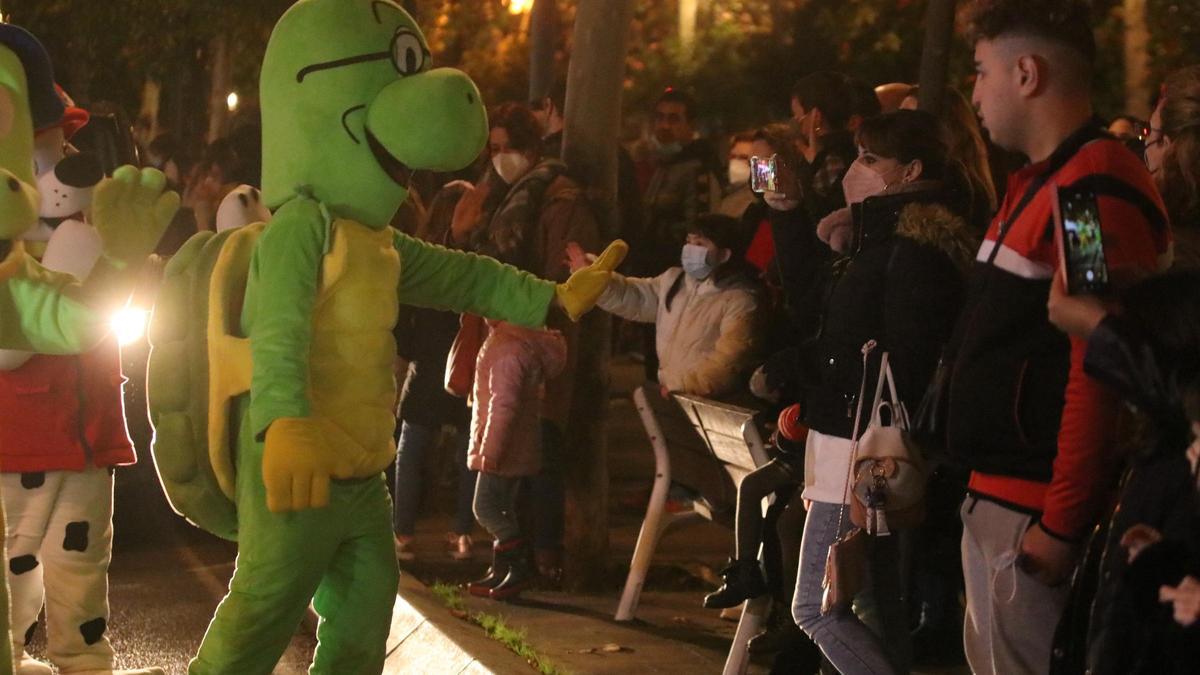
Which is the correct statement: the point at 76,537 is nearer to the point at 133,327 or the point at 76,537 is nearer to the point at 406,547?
the point at 406,547

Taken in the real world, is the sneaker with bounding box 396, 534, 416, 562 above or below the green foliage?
below

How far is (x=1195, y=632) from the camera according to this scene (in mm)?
3490

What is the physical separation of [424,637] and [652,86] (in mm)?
22438

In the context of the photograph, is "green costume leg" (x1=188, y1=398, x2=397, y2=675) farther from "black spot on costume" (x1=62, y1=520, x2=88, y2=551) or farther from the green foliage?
the green foliage

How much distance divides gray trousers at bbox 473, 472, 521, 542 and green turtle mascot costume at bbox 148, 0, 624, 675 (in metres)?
2.96

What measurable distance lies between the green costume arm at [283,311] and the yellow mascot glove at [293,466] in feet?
0.21

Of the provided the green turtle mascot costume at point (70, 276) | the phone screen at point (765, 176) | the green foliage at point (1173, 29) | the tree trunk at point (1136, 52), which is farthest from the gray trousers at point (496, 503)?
the green foliage at point (1173, 29)

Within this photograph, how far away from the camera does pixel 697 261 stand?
764 centimetres

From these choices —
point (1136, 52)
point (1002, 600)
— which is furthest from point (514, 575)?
point (1136, 52)

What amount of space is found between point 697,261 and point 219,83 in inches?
795

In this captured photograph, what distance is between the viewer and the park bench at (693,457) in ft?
23.0

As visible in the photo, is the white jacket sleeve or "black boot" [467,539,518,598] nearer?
the white jacket sleeve

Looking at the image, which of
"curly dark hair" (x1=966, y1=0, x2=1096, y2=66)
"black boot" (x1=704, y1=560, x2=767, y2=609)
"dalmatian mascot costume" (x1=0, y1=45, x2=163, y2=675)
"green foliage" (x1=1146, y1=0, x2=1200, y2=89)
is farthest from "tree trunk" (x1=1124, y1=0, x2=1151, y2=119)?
"curly dark hair" (x1=966, y1=0, x2=1096, y2=66)

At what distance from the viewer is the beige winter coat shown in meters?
7.56
